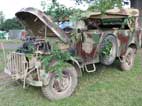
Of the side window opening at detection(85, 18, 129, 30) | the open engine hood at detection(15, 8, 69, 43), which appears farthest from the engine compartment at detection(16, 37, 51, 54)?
the side window opening at detection(85, 18, 129, 30)

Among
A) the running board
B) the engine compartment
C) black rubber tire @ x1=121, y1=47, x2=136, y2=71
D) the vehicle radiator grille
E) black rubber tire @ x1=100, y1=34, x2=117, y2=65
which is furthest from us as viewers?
black rubber tire @ x1=121, y1=47, x2=136, y2=71

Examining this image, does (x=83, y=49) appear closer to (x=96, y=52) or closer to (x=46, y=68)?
(x=96, y=52)

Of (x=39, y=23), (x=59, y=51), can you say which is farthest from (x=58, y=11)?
(x=59, y=51)

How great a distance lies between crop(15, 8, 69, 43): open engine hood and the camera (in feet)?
19.5

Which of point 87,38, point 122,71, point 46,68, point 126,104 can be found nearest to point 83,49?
point 87,38

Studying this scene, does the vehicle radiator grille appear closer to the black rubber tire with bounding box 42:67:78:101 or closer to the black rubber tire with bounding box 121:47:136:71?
the black rubber tire with bounding box 42:67:78:101

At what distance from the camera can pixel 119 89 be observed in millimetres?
6723

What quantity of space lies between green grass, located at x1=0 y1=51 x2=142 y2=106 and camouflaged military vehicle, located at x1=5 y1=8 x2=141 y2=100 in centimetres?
34

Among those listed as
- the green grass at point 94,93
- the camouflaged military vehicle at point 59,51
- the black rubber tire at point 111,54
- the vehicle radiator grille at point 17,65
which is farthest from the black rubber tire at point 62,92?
the black rubber tire at point 111,54

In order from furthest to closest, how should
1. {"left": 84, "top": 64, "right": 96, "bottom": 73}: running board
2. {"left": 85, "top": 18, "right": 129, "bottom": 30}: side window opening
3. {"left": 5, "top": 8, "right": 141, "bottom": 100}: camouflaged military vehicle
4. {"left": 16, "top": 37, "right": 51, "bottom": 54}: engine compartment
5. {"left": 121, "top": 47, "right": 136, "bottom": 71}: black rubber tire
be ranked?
{"left": 121, "top": 47, "right": 136, "bottom": 71}: black rubber tire
{"left": 85, "top": 18, "right": 129, "bottom": 30}: side window opening
{"left": 84, "top": 64, "right": 96, "bottom": 73}: running board
{"left": 16, "top": 37, "right": 51, "bottom": 54}: engine compartment
{"left": 5, "top": 8, "right": 141, "bottom": 100}: camouflaged military vehicle

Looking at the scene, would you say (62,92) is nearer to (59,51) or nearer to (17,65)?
(59,51)

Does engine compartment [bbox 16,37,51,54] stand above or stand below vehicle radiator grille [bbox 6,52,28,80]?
above

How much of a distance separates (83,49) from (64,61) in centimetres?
75

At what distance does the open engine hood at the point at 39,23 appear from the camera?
5.95 meters
